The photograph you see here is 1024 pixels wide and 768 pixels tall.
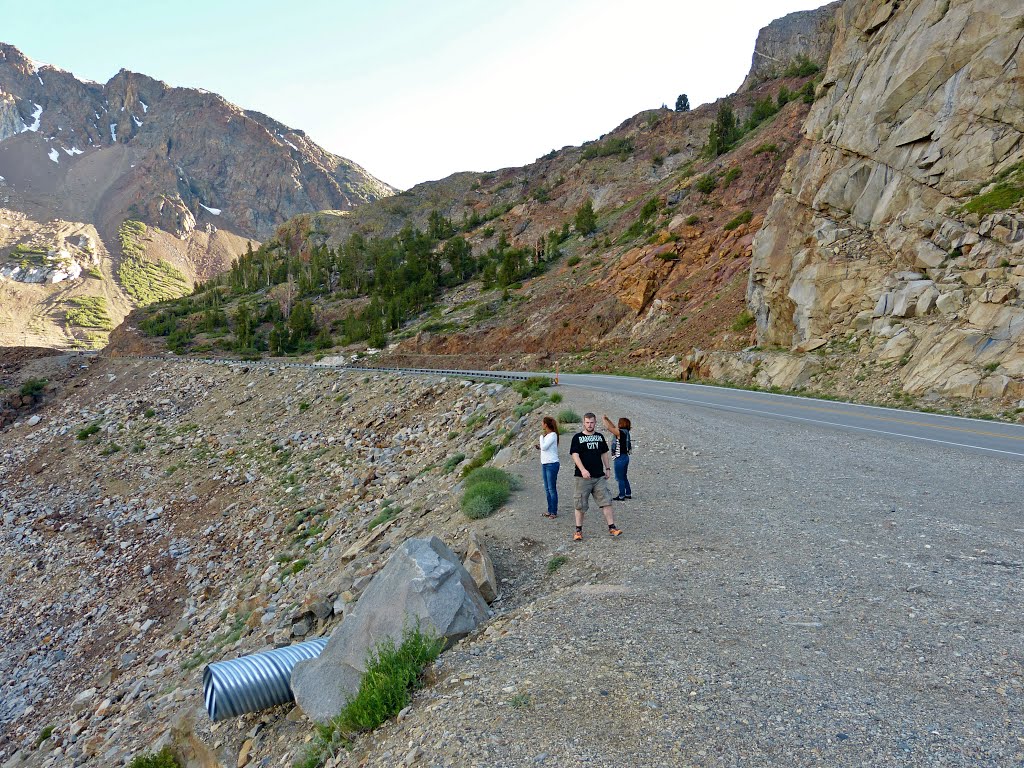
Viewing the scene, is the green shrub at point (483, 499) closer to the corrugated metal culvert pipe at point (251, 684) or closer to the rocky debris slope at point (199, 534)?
the rocky debris slope at point (199, 534)

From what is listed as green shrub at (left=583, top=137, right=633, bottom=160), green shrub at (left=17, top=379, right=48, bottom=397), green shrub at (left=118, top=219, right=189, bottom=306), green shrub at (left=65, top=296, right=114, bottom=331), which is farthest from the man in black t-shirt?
green shrub at (left=118, top=219, right=189, bottom=306)

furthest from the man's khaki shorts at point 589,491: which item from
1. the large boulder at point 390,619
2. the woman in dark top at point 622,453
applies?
the large boulder at point 390,619

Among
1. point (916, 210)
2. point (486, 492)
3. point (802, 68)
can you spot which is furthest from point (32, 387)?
point (802, 68)

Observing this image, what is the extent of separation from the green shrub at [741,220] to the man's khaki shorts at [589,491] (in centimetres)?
3519

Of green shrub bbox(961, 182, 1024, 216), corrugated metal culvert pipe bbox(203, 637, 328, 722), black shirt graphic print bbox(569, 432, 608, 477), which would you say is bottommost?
corrugated metal culvert pipe bbox(203, 637, 328, 722)

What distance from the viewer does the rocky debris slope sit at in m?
10.2

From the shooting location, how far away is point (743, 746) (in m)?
3.73

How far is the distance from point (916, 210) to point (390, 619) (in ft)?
80.4

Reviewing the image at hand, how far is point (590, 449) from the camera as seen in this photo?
26.7ft

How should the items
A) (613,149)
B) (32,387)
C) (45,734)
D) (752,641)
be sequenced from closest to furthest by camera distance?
(752,641) < (45,734) < (32,387) < (613,149)

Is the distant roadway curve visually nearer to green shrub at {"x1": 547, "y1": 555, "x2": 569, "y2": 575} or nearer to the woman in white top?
the woman in white top

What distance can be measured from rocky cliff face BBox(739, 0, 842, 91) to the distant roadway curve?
75.0 meters

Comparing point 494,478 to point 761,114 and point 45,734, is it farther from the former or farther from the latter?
point 761,114

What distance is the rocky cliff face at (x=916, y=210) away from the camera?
17859 millimetres
